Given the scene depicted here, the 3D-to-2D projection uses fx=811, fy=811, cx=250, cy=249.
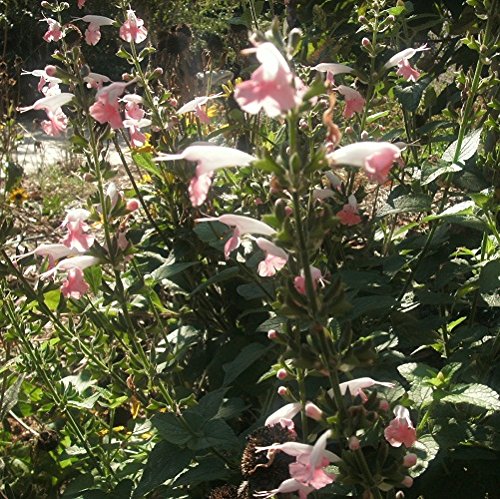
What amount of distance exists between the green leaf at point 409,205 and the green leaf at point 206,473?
2.92ft

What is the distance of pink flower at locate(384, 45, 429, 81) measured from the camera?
8.39 ft

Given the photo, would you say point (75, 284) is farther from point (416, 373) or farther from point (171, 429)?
point (416, 373)

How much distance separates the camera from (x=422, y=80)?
2914mm

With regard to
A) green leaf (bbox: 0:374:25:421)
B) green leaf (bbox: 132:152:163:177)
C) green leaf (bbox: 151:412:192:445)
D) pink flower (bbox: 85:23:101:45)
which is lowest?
green leaf (bbox: 0:374:25:421)

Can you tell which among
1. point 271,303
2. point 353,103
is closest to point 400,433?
point 271,303

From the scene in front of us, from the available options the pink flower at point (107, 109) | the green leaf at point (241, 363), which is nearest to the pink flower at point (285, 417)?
the green leaf at point (241, 363)

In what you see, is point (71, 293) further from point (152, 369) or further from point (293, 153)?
point (293, 153)

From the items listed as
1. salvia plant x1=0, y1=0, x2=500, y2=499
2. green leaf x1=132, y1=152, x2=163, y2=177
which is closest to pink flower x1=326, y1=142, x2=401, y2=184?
salvia plant x1=0, y1=0, x2=500, y2=499

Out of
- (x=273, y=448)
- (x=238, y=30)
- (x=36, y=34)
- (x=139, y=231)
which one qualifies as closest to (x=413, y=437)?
(x=273, y=448)

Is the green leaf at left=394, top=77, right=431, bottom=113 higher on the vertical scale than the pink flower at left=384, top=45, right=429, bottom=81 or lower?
lower

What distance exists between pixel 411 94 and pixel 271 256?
144cm

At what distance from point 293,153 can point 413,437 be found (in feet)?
2.48

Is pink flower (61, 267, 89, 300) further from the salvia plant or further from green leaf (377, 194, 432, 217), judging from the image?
green leaf (377, 194, 432, 217)

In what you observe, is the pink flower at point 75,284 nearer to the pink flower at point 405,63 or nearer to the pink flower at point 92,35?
the pink flower at point 92,35
